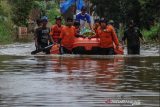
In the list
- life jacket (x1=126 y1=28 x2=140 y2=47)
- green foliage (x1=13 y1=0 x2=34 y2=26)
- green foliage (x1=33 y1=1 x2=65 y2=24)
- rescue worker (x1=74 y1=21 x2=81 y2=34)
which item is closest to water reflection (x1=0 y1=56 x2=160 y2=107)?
life jacket (x1=126 y1=28 x2=140 y2=47)

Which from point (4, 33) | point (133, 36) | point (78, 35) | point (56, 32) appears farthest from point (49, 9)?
point (133, 36)

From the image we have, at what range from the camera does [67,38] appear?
1742 centimetres

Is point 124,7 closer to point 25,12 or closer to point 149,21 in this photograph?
point 149,21

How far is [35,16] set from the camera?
72.3 m

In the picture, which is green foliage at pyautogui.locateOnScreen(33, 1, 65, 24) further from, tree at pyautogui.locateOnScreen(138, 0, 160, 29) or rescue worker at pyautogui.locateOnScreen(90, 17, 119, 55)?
rescue worker at pyautogui.locateOnScreen(90, 17, 119, 55)

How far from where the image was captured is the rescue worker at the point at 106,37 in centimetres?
1631

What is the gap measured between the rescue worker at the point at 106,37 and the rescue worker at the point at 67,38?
3.33ft

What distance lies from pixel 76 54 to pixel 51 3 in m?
67.6

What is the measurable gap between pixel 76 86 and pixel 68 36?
878 cm

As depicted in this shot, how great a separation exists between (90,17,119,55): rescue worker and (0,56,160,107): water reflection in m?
4.33

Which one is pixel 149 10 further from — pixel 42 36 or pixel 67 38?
pixel 67 38

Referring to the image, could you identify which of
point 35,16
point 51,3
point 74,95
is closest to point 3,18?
point 74,95

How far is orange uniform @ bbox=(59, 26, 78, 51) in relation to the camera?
17.2 metres

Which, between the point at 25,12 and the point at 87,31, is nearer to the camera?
the point at 87,31
